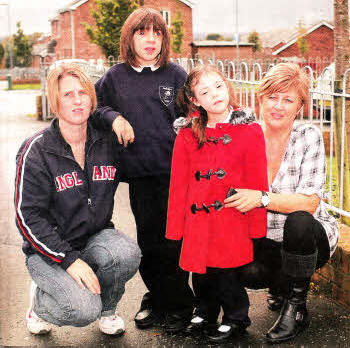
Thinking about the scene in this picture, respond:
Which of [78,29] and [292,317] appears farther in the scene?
[78,29]

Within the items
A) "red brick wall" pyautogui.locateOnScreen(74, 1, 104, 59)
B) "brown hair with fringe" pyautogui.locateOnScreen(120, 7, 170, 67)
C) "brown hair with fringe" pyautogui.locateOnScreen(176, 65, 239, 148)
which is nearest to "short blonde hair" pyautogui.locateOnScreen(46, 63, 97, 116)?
"brown hair with fringe" pyautogui.locateOnScreen(120, 7, 170, 67)

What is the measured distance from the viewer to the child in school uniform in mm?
3152

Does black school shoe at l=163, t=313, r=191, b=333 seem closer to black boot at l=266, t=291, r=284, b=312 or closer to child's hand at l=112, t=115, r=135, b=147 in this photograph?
black boot at l=266, t=291, r=284, b=312

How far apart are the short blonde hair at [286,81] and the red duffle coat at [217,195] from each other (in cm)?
24

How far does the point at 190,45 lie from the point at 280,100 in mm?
43977

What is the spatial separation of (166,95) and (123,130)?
354 mm

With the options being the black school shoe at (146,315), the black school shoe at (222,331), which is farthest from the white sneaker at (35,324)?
the black school shoe at (222,331)

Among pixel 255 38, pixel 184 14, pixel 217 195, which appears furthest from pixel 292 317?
pixel 255 38

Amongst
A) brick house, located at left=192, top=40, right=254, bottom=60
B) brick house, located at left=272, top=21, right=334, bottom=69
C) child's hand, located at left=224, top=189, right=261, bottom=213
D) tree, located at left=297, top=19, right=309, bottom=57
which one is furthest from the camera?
brick house, located at left=272, top=21, right=334, bottom=69

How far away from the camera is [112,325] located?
310cm

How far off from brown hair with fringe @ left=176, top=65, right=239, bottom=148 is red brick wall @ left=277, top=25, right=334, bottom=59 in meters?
45.3

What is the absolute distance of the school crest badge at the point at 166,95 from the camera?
126 inches

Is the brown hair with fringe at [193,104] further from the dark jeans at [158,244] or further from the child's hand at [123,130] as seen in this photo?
the dark jeans at [158,244]

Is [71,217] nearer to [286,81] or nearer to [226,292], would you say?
[226,292]
